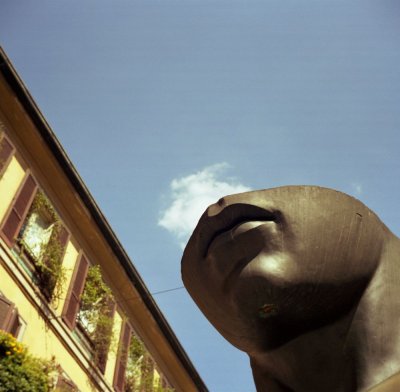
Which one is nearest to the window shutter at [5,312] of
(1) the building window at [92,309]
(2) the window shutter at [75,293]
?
(2) the window shutter at [75,293]

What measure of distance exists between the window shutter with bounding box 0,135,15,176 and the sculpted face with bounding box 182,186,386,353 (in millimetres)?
9218

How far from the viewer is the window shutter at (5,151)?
10.7 metres

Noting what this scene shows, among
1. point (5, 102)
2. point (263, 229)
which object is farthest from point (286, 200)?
point (5, 102)

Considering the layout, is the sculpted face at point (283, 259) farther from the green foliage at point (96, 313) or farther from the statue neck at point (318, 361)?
the green foliage at point (96, 313)

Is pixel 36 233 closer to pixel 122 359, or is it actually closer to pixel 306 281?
pixel 122 359

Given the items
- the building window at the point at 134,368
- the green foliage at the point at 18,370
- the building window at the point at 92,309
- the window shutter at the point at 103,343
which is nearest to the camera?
the green foliage at the point at 18,370

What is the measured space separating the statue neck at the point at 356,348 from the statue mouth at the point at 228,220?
19.9 inches

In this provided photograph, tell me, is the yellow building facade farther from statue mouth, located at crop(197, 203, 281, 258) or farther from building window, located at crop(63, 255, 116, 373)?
statue mouth, located at crop(197, 203, 281, 258)

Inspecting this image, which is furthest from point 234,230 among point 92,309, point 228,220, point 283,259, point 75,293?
point 92,309

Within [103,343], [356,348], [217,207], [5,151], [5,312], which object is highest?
[5,151]

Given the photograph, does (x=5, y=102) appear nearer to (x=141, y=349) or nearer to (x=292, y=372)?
(x=141, y=349)

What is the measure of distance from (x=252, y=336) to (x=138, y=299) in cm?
1385

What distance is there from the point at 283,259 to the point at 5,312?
8170 mm

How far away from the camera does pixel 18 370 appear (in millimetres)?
7496
